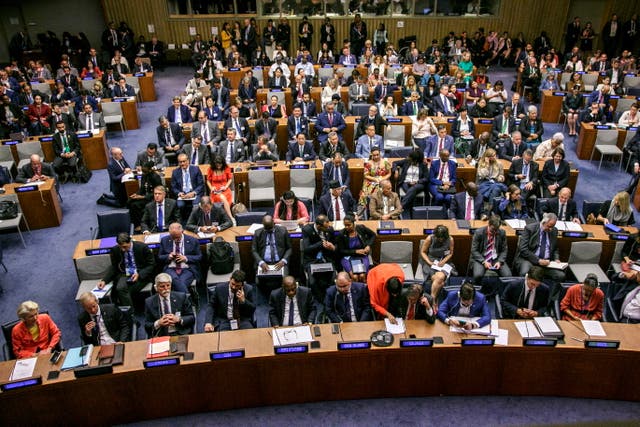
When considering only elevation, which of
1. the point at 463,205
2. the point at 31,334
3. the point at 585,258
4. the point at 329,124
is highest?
the point at 329,124

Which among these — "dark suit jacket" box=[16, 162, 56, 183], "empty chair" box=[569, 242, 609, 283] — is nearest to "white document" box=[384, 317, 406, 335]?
"empty chair" box=[569, 242, 609, 283]

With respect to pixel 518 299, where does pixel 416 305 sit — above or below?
above

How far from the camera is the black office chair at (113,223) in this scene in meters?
7.14

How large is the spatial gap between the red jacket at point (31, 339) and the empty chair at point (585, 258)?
6.05 meters

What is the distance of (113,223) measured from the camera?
7.17 meters

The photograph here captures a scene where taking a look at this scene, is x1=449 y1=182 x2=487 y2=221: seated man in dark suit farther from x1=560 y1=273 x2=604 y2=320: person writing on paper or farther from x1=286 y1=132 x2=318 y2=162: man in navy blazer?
x1=286 y1=132 x2=318 y2=162: man in navy blazer

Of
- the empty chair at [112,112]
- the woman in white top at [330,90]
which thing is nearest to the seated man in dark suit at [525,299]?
the woman in white top at [330,90]

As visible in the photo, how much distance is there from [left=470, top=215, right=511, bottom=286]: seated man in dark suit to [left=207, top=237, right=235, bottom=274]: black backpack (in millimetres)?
3085

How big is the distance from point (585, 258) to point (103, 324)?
5821 mm

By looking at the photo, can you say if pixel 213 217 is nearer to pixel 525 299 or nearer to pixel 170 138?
pixel 170 138

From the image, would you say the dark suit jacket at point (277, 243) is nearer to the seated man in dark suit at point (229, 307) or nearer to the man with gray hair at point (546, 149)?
the seated man in dark suit at point (229, 307)

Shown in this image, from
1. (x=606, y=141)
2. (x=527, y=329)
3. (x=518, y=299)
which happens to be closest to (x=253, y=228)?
(x=518, y=299)

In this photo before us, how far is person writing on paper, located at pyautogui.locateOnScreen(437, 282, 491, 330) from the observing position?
516 centimetres

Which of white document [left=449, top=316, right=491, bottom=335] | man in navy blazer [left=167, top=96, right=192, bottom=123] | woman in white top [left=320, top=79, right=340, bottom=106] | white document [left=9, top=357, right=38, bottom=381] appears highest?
woman in white top [left=320, top=79, right=340, bottom=106]
